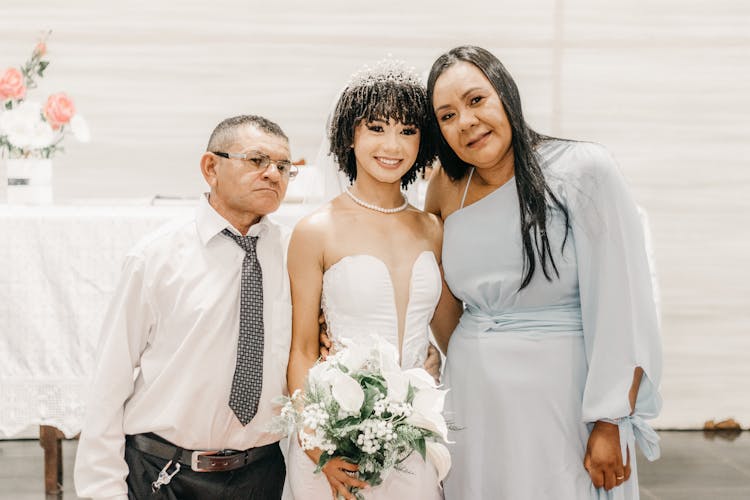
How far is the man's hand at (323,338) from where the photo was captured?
2379 mm

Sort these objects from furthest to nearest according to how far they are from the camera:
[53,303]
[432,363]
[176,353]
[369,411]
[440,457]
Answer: [53,303]
[432,363]
[176,353]
[440,457]
[369,411]

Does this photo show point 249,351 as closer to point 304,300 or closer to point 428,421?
point 304,300

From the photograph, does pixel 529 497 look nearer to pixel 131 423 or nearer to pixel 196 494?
pixel 196 494

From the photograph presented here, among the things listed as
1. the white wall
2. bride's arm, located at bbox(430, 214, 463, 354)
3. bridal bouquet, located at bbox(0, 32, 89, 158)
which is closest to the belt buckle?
bride's arm, located at bbox(430, 214, 463, 354)

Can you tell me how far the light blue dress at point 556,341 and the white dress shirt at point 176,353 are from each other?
583 millimetres

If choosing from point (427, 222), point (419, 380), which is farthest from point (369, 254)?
point (419, 380)

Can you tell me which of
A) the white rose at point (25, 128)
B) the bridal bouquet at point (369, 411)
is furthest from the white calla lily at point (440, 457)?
the white rose at point (25, 128)

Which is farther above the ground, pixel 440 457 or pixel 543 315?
pixel 543 315

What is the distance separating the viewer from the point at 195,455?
2352 millimetres

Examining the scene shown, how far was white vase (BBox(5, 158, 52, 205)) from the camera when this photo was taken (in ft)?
13.2

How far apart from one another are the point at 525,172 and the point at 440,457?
2.78 feet

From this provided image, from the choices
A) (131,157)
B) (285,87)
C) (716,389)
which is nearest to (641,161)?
(716,389)

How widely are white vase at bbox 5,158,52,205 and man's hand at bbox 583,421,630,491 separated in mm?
2949

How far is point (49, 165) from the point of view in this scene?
13.6ft
